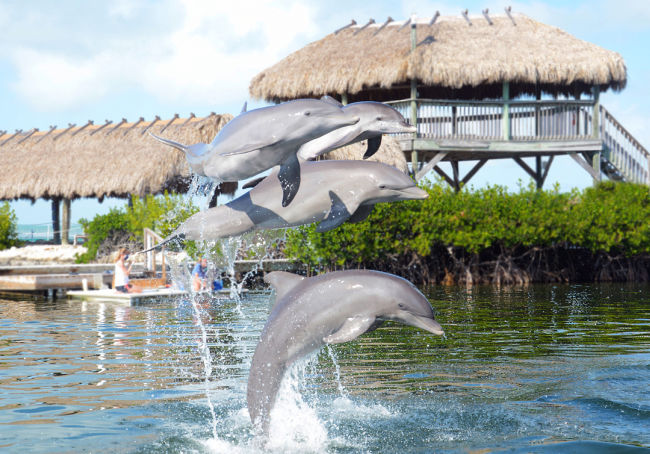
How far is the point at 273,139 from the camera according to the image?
448cm

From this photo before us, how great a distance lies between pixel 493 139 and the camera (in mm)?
22234

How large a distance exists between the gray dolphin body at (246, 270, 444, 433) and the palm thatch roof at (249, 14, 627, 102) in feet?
56.1


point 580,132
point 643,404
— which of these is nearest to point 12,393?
point 643,404

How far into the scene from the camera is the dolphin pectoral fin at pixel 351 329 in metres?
4.69

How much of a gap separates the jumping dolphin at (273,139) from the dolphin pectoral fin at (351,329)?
0.84m

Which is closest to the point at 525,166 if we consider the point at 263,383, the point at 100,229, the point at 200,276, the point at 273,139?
the point at 200,276

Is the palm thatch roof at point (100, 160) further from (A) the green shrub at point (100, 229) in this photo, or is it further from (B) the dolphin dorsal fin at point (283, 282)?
(B) the dolphin dorsal fin at point (283, 282)

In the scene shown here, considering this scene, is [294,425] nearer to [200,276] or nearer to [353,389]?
[353,389]

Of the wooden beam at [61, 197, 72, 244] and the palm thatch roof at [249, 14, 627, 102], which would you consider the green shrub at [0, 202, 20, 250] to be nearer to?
the wooden beam at [61, 197, 72, 244]

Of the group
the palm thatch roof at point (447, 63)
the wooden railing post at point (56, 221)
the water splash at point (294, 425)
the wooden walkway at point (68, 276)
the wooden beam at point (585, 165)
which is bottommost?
the water splash at point (294, 425)

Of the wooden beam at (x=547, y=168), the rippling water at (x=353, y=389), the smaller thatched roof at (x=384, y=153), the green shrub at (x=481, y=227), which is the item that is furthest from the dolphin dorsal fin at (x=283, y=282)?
the wooden beam at (x=547, y=168)

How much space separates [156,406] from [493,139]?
1733cm

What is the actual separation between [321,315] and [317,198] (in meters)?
0.75

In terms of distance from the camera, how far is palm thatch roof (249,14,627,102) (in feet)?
71.5
